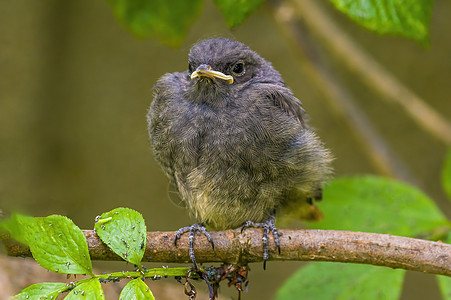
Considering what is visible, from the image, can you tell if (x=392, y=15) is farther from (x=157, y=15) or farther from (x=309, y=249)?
(x=157, y=15)

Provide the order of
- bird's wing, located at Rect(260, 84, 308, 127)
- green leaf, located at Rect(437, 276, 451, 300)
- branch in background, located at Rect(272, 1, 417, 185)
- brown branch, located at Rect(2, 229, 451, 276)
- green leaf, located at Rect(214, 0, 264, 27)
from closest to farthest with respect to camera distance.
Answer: green leaf, located at Rect(214, 0, 264, 27) → brown branch, located at Rect(2, 229, 451, 276) → green leaf, located at Rect(437, 276, 451, 300) → bird's wing, located at Rect(260, 84, 308, 127) → branch in background, located at Rect(272, 1, 417, 185)

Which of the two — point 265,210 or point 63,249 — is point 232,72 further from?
point 63,249

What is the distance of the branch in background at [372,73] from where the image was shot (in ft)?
13.8

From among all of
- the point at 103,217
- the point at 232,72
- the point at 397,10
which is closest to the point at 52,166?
the point at 232,72

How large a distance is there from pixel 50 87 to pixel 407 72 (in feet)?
10.9

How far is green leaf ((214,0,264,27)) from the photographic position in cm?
206

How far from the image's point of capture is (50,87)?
17.4 feet

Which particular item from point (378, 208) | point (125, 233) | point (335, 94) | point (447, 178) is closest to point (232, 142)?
point (378, 208)

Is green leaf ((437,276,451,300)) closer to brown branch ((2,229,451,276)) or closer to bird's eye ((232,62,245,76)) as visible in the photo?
brown branch ((2,229,451,276))

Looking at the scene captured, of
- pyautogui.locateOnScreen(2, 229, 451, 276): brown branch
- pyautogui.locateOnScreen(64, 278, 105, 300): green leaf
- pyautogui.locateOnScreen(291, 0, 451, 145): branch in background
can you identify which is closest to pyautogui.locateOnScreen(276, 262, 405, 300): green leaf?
pyautogui.locateOnScreen(2, 229, 451, 276): brown branch

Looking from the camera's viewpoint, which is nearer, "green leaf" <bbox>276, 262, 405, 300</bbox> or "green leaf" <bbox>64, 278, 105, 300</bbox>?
"green leaf" <bbox>64, 278, 105, 300</bbox>

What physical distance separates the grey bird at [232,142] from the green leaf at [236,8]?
2.80ft

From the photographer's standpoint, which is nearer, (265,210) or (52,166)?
(265,210)

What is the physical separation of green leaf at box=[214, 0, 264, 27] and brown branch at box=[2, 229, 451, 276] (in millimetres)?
908
